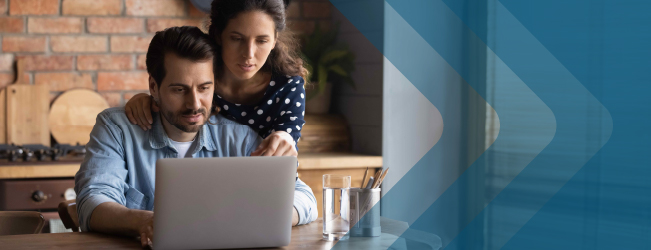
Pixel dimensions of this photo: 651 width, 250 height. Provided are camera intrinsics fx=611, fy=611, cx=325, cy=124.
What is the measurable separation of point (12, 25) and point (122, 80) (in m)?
0.52

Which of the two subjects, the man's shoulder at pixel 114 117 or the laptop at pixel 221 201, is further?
the man's shoulder at pixel 114 117

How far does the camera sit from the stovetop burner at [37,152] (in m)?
2.44

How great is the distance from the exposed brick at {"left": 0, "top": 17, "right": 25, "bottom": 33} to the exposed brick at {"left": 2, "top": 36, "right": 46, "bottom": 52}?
0.03 m

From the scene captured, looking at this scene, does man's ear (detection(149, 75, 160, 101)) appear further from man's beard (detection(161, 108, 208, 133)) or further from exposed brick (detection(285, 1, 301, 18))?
exposed brick (detection(285, 1, 301, 18))

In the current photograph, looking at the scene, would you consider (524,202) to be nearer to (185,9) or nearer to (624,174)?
(624,174)

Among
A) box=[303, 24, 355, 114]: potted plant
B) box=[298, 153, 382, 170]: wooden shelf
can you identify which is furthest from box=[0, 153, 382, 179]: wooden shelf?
box=[303, 24, 355, 114]: potted plant

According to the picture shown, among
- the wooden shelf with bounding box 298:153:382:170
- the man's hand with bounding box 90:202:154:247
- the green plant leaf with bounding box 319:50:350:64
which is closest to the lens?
the man's hand with bounding box 90:202:154:247

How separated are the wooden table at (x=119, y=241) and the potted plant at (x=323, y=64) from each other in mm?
1736

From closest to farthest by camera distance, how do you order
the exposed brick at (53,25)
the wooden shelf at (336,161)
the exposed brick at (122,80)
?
1. the wooden shelf at (336,161)
2. the exposed brick at (53,25)
3. the exposed brick at (122,80)

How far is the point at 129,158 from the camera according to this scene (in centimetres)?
155

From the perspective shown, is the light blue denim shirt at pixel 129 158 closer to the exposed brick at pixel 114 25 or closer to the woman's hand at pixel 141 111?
the woman's hand at pixel 141 111

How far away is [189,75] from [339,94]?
172cm

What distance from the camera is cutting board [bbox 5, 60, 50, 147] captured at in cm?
271

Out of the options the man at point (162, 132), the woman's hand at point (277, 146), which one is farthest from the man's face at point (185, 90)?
the woman's hand at point (277, 146)
